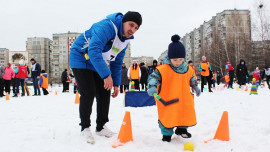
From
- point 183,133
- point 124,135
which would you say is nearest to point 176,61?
point 183,133

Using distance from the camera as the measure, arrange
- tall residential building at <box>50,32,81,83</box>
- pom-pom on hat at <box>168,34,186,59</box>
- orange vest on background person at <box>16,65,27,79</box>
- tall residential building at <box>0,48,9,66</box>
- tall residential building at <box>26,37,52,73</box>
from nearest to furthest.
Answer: pom-pom on hat at <box>168,34,186,59</box>
orange vest on background person at <box>16,65,27,79</box>
tall residential building at <box>50,32,81,83</box>
tall residential building at <box>26,37,52,73</box>
tall residential building at <box>0,48,9,66</box>

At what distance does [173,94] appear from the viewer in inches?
106

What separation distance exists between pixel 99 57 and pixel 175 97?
105 cm

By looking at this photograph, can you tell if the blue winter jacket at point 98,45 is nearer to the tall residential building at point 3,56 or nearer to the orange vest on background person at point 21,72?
the orange vest on background person at point 21,72

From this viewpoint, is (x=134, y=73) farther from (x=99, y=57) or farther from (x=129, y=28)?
(x=99, y=57)

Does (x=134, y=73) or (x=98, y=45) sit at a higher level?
(x=98, y=45)

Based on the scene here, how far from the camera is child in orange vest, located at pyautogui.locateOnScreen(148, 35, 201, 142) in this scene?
2676 mm

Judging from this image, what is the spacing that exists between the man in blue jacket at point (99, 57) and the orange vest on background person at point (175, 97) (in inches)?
26.0

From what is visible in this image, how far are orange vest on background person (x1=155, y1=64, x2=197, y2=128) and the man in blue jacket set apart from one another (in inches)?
26.0

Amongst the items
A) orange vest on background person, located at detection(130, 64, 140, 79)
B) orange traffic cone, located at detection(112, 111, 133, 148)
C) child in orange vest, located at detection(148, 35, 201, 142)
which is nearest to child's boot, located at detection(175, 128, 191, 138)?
child in orange vest, located at detection(148, 35, 201, 142)

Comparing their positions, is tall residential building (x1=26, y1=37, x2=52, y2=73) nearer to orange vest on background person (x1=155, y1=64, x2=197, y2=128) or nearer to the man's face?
the man's face

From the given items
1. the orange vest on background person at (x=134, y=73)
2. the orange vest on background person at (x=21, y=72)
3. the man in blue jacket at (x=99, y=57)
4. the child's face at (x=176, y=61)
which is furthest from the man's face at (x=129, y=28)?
the orange vest on background person at (x=21, y=72)

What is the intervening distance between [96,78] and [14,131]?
1.56 m

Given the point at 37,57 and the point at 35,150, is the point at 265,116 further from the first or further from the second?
the point at 37,57
